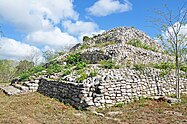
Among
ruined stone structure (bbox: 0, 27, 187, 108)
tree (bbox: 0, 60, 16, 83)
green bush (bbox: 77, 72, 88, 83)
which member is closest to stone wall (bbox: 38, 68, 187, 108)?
ruined stone structure (bbox: 0, 27, 187, 108)

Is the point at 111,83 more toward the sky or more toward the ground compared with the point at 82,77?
more toward the ground

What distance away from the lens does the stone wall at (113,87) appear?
10.1 meters

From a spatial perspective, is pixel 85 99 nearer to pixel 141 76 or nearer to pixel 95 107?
pixel 95 107

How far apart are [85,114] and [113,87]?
198cm

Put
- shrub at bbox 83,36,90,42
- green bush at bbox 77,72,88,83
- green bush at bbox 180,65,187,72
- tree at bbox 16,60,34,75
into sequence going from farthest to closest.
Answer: tree at bbox 16,60,34,75
shrub at bbox 83,36,90,42
green bush at bbox 180,65,187,72
green bush at bbox 77,72,88,83

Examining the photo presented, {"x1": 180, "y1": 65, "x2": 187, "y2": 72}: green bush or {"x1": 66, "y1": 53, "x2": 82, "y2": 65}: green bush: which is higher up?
{"x1": 66, "y1": 53, "x2": 82, "y2": 65}: green bush

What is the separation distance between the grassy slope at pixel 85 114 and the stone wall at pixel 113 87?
1.65 feet

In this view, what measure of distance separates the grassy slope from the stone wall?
1.65 feet

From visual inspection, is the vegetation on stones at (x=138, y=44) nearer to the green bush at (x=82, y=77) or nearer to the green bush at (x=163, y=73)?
the green bush at (x=163, y=73)

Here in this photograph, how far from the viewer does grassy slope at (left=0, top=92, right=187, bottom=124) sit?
7.94 m

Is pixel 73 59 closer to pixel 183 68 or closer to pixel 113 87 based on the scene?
pixel 183 68

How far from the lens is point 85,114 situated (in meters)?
9.06

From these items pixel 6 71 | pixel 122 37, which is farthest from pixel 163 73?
pixel 6 71

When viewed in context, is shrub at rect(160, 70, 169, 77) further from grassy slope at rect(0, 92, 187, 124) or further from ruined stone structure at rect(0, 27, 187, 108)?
grassy slope at rect(0, 92, 187, 124)
